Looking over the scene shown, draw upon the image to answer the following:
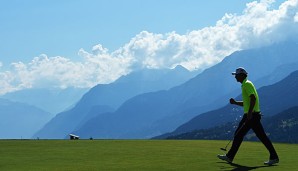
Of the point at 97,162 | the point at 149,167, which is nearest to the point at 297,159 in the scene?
the point at 149,167

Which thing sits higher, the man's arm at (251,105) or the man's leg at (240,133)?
the man's arm at (251,105)

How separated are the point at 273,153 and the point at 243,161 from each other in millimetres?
1531

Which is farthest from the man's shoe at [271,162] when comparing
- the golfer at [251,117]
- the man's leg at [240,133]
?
the man's leg at [240,133]

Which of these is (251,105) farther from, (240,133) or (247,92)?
(240,133)

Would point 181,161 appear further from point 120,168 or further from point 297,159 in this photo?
point 297,159

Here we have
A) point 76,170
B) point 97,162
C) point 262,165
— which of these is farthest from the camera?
point 97,162

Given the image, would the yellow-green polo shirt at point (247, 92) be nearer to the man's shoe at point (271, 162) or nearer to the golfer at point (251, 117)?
the golfer at point (251, 117)

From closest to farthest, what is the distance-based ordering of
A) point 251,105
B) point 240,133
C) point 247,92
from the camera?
1. point 251,105
2. point 247,92
3. point 240,133

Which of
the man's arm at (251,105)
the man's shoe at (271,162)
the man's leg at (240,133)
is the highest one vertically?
the man's arm at (251,105)

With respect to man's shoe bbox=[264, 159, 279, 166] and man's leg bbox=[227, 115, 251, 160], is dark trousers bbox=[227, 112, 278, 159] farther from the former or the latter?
man's shoe bbox=[264, 159, 279, 166]

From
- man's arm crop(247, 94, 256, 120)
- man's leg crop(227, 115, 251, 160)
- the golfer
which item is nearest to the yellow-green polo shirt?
the golfer

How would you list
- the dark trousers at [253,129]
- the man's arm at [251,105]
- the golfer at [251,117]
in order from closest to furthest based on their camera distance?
the man's arm at [251,105] → the golfer at [251,117] → the dark trousers at [253,129]

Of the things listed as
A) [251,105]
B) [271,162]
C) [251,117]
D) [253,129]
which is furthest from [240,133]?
[271,162]

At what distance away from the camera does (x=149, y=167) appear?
49.4ft
